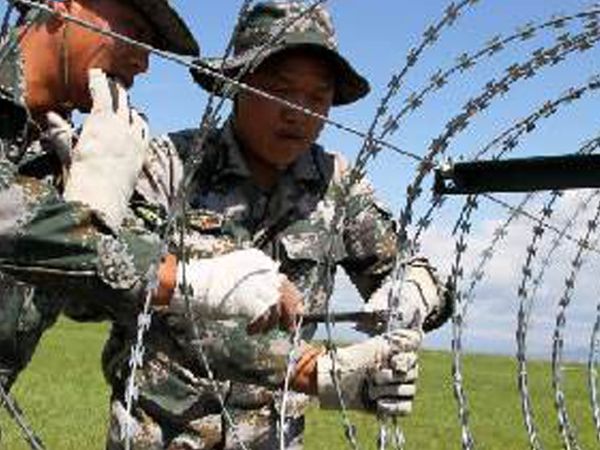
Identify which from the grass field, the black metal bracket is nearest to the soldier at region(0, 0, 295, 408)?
the black metal bracket

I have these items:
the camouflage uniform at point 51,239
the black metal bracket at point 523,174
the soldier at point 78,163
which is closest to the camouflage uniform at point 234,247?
the soldier at point 78,163

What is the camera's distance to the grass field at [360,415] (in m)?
12.3

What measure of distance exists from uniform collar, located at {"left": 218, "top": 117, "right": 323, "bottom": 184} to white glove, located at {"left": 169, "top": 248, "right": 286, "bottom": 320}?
1257 mm

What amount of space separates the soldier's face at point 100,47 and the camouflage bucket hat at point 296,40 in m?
0.46

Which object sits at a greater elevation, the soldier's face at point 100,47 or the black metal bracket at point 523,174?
the soldier's face at point 100,47

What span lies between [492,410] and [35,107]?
13.7 metres

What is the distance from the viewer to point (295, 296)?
3.69m

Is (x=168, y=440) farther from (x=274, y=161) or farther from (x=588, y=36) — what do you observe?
(x=588, y=36)

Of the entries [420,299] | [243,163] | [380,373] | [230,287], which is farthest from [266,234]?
[230,287]

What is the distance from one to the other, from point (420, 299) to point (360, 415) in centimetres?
1052

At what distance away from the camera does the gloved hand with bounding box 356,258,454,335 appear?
14.5 ft

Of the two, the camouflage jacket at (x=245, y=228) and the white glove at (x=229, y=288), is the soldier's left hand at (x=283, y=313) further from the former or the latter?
the camouflage jacket at (x=245, y=228)

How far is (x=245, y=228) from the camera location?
15.2 ft

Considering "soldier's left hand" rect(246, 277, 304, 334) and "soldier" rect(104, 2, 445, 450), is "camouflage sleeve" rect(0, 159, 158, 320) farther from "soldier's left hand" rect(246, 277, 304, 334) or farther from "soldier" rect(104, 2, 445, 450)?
"soldier" rect(104, 2, 445, 450)
